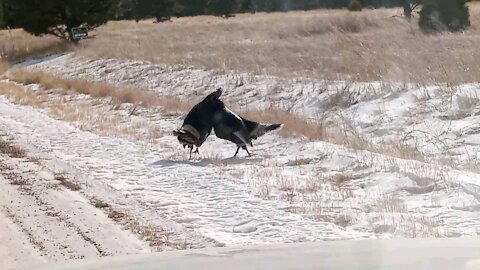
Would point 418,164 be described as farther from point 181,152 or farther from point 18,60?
point 18,60

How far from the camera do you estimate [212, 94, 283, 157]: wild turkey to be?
11.9 m

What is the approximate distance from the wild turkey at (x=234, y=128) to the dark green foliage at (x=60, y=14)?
32.1 metres

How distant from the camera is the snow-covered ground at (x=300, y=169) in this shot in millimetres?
7543

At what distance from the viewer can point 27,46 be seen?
1766 inches

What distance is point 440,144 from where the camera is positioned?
11500 millimetres

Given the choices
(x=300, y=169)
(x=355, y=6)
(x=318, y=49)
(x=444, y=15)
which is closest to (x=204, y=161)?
(x=300, y=169)

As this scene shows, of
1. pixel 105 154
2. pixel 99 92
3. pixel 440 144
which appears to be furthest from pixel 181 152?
pixel 99 92

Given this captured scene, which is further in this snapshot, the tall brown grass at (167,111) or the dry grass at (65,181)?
the tall brown grass at (167,111)

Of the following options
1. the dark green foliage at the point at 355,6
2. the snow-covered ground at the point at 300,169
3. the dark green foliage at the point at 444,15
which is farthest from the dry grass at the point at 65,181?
the dark green foliage at the point at 355,6

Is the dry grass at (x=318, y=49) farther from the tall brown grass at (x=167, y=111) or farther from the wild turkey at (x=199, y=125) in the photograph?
the wild turkey at (x=199, y=125)

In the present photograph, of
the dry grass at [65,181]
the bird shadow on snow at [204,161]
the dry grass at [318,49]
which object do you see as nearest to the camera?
the dry grass at [65,181]

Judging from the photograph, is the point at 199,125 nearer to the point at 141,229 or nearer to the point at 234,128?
the point at 234,128

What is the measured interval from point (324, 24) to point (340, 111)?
71.9 ft

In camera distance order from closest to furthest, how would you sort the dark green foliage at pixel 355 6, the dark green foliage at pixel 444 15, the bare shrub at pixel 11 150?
the bare shrub at pixel 11 150, the dark green foliage at pixel 444 15, the dark green foliage at pixel 355 6
